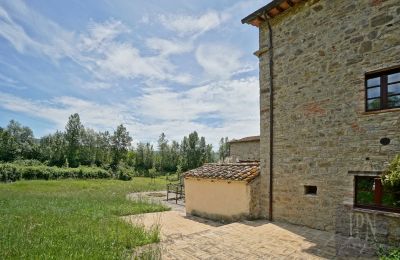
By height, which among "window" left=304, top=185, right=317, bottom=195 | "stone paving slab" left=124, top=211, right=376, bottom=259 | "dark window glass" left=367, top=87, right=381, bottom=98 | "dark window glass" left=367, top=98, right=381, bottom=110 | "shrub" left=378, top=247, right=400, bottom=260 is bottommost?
"stone paving slab" left=124, top=211, right=376, bottom=259

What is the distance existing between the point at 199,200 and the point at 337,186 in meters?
6.09

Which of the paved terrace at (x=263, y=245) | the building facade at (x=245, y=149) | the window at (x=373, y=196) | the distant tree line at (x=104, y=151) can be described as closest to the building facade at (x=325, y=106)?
the window at (x=373, y=196)

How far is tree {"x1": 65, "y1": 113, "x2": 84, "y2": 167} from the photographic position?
5431 cm

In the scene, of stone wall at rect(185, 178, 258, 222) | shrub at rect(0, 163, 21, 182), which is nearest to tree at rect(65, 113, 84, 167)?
shrub at rect(0, 163, 21, 182)

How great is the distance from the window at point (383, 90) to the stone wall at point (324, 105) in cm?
18

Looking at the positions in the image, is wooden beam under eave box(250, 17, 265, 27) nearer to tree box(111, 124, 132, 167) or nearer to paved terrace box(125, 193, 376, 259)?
paved terrace box(125, 193, 376, 259)

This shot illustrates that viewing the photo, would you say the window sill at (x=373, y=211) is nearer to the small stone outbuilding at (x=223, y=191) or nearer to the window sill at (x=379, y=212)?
the window sill at (x=379, y=212)

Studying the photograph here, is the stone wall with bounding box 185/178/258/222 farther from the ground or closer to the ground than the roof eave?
closer to the ground

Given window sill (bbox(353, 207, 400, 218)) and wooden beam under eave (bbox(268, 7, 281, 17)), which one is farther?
wooden beam under eave (bbox(268, 7, 281, 17))

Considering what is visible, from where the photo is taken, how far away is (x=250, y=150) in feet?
77.3

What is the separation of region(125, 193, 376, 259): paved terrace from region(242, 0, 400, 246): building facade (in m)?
0.67

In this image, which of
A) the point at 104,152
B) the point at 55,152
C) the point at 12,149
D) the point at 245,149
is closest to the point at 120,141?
the point at 104,152

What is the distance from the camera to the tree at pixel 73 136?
54312 mm

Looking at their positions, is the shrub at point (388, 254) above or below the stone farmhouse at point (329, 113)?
below
